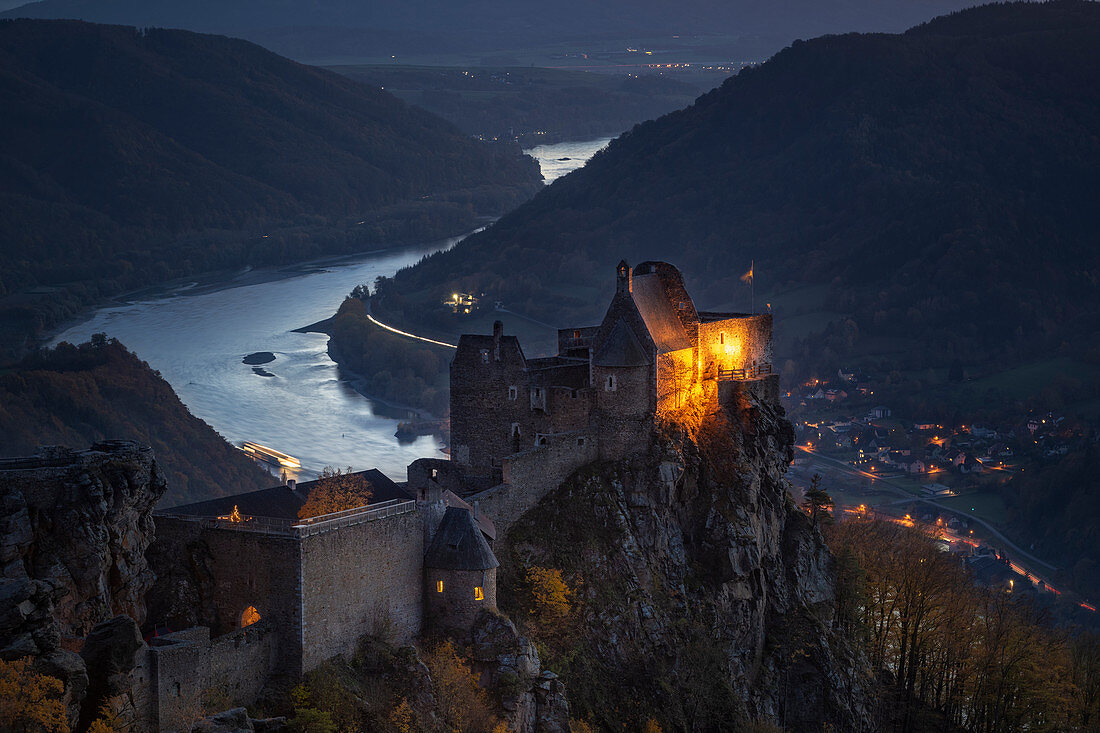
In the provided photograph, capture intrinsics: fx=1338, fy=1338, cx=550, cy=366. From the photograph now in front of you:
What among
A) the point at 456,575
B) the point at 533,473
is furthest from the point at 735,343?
the point at 456,575

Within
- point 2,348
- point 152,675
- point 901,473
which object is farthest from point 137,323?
point 152,675

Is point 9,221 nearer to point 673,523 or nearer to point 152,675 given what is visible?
point 673,523

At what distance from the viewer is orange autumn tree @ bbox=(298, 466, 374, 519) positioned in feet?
177

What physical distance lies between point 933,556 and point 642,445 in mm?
31510

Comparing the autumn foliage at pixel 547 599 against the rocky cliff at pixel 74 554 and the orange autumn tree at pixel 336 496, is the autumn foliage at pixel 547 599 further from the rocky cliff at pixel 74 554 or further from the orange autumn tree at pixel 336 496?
the rocky cliff at pixel 74 554

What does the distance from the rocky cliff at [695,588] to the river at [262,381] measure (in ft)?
149

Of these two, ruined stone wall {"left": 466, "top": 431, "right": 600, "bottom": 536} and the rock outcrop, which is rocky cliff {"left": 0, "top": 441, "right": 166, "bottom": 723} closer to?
the rock outcrop

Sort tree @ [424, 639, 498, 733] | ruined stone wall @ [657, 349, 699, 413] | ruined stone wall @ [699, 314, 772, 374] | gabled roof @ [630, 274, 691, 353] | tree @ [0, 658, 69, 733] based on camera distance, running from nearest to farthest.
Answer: tree @ [0, 658, 69, 733], tree @ [424, 639, 498, 733], ruined stone wall @ [657, 349, 699, 413], gabled roof @ [630, 274, 691, 353], ruined stone wall @ [699, 314, 772, 374]

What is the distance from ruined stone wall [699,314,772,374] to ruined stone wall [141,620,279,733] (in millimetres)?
32352

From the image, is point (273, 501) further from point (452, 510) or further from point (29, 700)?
point (29, 700)

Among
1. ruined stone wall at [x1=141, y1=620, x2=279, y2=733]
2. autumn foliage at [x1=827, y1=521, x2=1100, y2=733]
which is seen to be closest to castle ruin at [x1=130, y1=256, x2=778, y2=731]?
ruined stone wall at [x1=141, y1=620, x2=279, y2=733]

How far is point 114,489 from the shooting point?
A: 47.3 meters

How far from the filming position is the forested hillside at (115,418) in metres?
101

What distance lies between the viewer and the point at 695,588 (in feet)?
225
